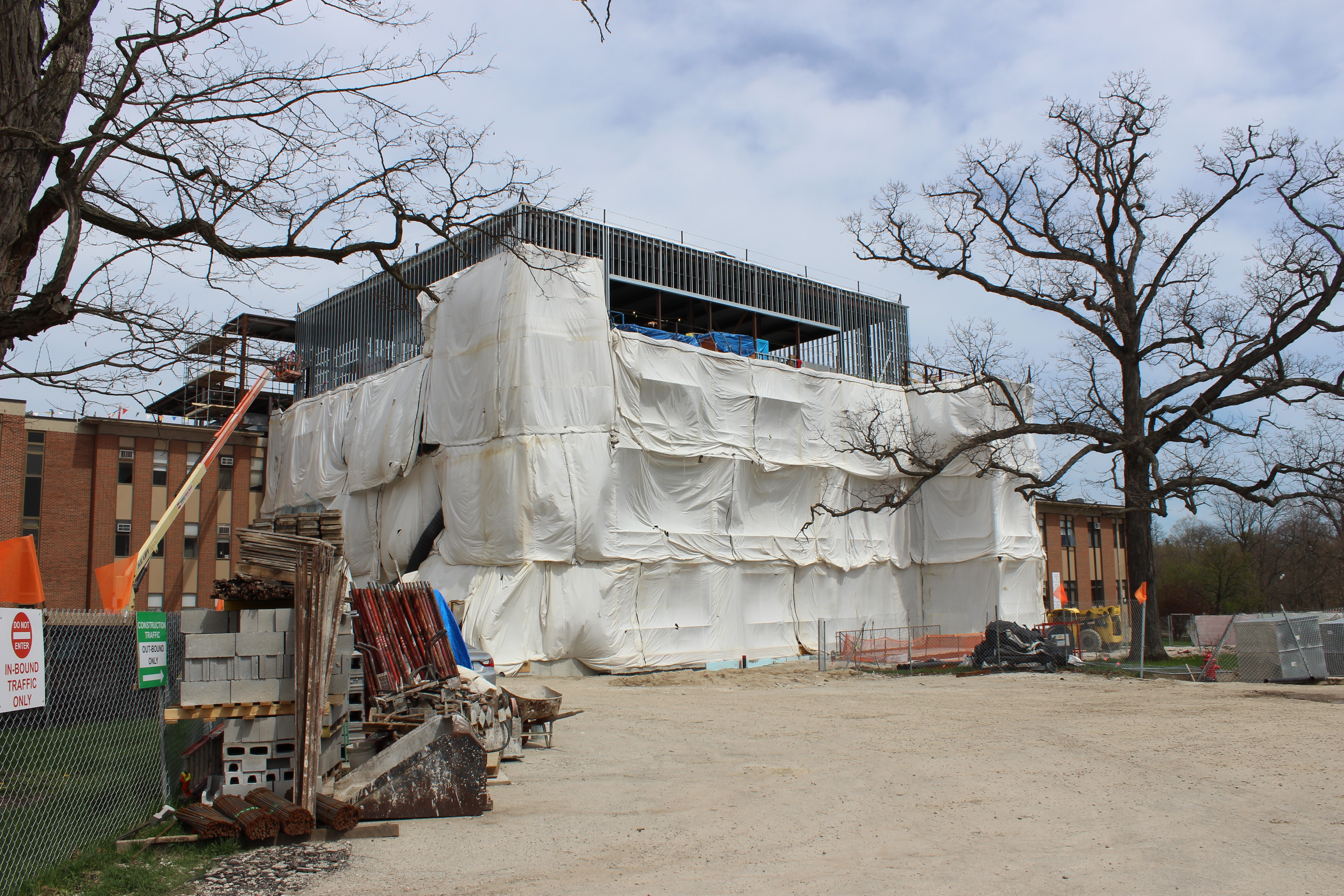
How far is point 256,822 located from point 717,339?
1054 inches

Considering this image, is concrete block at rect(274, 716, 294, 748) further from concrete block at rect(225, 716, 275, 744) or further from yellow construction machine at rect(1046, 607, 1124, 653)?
yellow construction machine at rect(1046, 607, 1124, 653)

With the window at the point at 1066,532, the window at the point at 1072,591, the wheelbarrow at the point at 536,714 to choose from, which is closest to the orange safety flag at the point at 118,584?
the wheelbarrow at the point at 536,714

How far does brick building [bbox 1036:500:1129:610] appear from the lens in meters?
56.8

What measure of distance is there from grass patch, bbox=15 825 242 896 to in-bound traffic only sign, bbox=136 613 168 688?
1.31m

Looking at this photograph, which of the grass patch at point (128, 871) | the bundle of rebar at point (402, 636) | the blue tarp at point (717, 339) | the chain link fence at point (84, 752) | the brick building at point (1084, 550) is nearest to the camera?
the grass patch at point (128, 871)

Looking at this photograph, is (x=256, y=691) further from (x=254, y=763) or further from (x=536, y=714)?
(x=536, y=714)

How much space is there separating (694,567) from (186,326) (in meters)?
21.2

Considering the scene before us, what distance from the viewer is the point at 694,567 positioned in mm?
29469

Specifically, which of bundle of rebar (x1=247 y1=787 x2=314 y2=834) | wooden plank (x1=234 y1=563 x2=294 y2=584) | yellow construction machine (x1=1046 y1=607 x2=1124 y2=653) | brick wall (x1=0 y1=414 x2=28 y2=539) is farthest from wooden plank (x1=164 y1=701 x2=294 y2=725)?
brick wall (x1=0 y1=414 x2=28 y2=539)

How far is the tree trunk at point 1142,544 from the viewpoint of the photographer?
2544 centimetres

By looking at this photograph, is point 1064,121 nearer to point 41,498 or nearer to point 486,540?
point 486,540

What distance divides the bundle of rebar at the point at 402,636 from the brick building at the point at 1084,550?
47.7 m

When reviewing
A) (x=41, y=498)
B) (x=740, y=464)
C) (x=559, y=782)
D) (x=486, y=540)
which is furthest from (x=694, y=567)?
(x=41, y=498)

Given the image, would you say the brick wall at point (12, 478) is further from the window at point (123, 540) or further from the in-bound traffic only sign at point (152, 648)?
the in-bound traffic only sign at point (152, 648)
